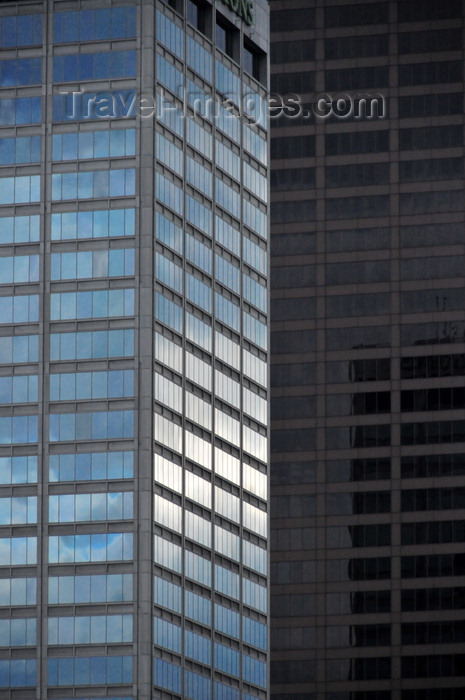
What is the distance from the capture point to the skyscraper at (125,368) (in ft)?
517

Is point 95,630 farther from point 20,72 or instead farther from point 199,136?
point 20,72

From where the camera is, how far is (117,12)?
17038 centimetres

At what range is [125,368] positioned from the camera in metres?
162

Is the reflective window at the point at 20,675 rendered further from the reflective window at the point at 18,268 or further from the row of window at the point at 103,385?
the reflective window at the point at 18,268

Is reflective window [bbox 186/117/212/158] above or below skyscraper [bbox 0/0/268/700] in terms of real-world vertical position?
above

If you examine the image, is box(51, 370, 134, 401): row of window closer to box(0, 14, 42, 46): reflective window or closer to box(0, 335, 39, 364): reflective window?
box(0, 335, 39, 364): reflective window

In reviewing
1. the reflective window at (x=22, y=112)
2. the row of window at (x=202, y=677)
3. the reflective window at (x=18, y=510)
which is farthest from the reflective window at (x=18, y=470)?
the reflective window at (x=22, y=112)

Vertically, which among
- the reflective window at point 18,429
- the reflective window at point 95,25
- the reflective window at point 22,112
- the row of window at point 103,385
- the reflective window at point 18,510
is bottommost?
the reflective window at point 18,510

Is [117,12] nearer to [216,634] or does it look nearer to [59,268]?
[59,268]

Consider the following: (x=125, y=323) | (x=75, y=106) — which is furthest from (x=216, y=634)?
(x=75, y=106)

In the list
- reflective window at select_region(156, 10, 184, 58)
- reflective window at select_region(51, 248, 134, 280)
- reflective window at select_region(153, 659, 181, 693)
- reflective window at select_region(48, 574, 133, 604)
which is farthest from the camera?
reflective window at select_region(156, 10, 184, 58)

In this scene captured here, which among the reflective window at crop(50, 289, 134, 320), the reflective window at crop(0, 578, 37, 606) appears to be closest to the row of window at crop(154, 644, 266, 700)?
the reflective window at crop(0, 578, 37, 606)

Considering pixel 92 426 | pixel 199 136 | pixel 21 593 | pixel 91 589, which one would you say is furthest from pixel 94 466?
pixel 199 136

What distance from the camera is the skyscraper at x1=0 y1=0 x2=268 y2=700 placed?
158m
